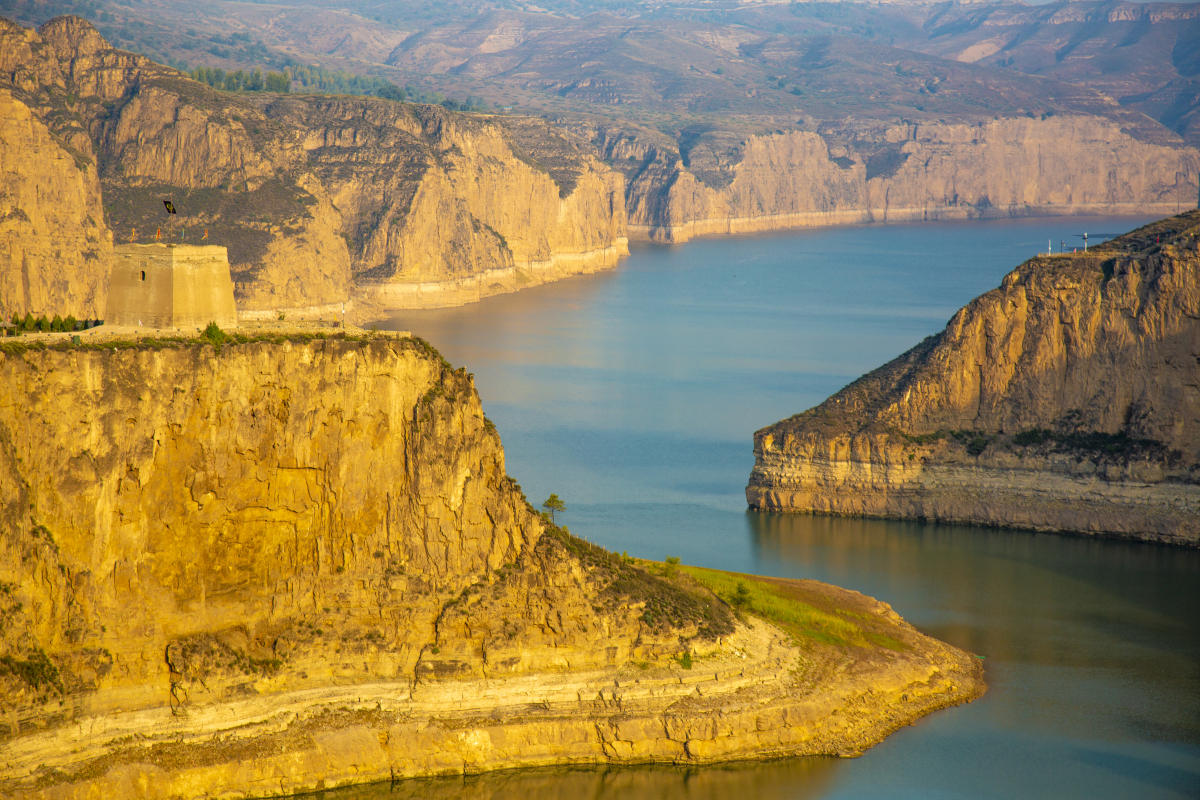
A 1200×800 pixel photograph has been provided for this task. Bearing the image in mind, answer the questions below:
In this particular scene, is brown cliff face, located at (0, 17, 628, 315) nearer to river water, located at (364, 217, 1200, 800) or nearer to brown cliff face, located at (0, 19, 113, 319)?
brown cliff face, located at (0, 19, 113, 319)

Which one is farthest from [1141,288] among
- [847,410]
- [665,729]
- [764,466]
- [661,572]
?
[665,729]

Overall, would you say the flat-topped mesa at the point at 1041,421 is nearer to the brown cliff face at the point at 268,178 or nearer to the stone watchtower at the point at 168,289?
the stone watchtower at the point at 168,289

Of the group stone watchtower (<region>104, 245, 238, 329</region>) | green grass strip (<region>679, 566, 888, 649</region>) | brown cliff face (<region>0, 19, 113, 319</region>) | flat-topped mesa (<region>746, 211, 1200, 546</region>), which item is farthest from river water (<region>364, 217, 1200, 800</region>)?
brown cliff face (<region>0, 19, 113, 319</region>)

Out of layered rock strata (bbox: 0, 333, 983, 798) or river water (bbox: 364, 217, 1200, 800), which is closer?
layered rock strata (bbox: 0, 333, 983, 798)

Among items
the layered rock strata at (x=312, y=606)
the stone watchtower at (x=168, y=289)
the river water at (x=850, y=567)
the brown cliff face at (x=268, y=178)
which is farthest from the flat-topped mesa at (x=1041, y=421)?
the brown cliff face at (x=268, y=178)

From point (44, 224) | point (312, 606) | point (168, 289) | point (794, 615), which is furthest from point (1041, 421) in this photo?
point (44, 224)
